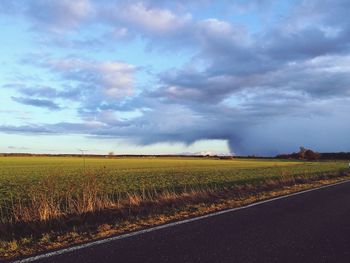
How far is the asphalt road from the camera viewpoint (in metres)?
6.45

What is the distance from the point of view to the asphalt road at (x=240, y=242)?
6445 millimetres

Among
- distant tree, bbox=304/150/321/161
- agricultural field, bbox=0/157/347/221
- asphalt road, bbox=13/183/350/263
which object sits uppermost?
distant tree, bbox=304/150/321/161

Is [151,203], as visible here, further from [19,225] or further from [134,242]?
[134,242]

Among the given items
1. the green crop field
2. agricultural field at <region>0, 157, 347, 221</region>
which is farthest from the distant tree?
agricultural field at <region>0, 157, 347, 221</region>

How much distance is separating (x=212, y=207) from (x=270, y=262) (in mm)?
6220

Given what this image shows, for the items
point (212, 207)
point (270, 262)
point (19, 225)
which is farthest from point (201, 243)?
point (212, 207)

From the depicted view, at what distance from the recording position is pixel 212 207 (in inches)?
491

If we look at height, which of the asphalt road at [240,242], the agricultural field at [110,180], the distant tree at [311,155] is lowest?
the asphalt road at [240,242]

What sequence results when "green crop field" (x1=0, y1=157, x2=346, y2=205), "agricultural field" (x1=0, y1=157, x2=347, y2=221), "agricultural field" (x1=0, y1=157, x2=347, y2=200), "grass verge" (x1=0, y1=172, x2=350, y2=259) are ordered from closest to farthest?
"grass verge" (x1=0, y1=172, x2=350, y2=259)
"agricultural field" (x1=0, y1=157, x2=347, y2=221)
"agricultural field" (x1=0, y1=157, x2=347, y2=200)
"green crop field" (x1=0, y1=157, x2=346, y2=205)

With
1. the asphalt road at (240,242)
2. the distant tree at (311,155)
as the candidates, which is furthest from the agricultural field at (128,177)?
the distant tree at (311,155)

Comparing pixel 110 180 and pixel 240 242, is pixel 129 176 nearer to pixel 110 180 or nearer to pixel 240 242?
pixel 110 180

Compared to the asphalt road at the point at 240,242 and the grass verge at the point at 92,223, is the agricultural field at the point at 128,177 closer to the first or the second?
the grass verge at the point at 92,223

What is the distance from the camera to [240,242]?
750cm

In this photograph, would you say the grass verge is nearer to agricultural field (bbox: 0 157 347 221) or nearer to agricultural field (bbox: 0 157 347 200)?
agricultural field (bbox: 0 157 347 221)
